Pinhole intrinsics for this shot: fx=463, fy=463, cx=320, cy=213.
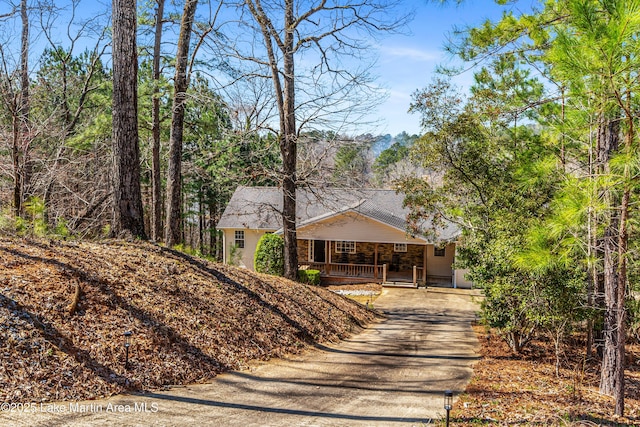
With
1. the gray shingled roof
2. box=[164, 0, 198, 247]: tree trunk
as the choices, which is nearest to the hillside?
box=[164, 0, 198, 247]: tree trunk

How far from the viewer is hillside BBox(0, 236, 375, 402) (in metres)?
5.57

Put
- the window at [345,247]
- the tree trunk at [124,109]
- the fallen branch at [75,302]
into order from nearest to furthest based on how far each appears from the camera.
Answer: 1. the fallen branch at [75,302]
2. the tree trunk at [124,109]
3. the window at [345,247]

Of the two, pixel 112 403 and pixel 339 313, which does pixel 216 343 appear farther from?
→ pixel 339 313

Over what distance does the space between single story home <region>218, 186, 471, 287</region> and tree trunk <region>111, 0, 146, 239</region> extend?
1348cm

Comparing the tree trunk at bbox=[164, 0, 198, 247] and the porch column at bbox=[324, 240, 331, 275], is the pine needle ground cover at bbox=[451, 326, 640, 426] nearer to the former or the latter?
the tree trunk at bbox=[164, 0, 198, 247]

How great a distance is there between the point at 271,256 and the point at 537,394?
1532 cm

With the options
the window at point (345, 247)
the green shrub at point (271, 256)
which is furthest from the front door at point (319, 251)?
the green shrub at point (271, 256)

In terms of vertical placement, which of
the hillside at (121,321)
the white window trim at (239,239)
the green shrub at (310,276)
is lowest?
the green shrub at (310,276)

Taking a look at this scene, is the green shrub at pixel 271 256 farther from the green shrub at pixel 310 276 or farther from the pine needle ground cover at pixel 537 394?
the pine needle ground cover at pixel 537 394

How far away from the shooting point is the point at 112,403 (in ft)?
17.6

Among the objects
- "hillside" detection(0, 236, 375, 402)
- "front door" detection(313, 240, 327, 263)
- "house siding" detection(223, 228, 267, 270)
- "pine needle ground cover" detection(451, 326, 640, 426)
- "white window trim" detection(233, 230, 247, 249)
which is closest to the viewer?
"hillside" detection(0, 236, 375, 402)

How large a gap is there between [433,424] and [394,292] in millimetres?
16452

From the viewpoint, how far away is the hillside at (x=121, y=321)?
219 inches

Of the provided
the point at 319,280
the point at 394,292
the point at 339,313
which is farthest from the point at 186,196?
the point at 339,313
